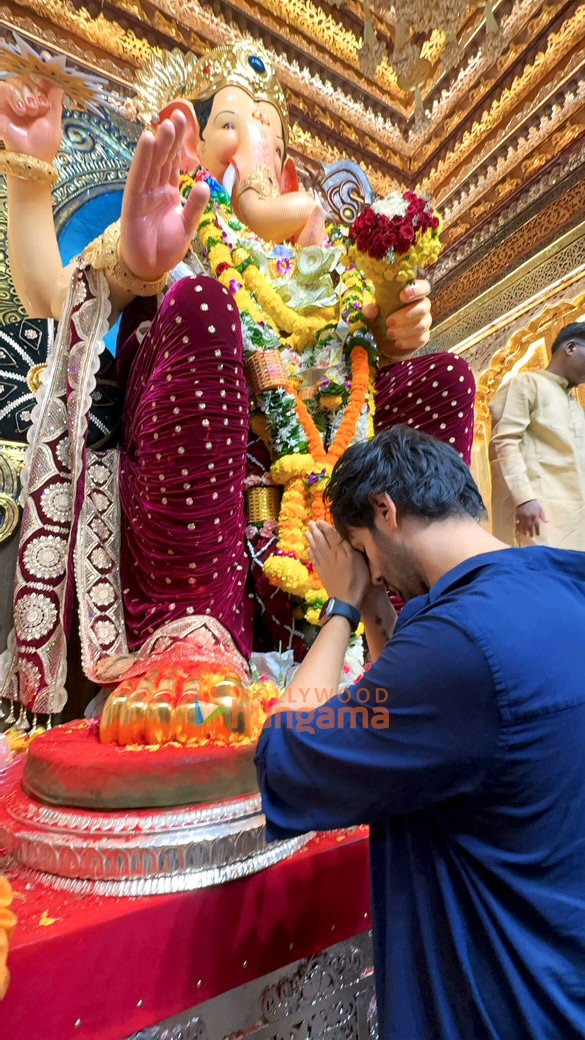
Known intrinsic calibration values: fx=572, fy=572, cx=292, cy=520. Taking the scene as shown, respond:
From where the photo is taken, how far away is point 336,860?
0.65 m

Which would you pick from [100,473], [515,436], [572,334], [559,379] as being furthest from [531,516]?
[100,473]

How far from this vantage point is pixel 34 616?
0.96 metres

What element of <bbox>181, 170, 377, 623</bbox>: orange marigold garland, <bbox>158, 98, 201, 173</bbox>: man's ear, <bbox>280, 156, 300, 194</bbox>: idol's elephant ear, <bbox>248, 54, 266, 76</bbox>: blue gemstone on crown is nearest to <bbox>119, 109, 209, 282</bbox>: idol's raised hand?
<bbox>181, 170, 377, 623</bbox>: orange marigold garland

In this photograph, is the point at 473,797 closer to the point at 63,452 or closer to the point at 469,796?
the point at 469,796

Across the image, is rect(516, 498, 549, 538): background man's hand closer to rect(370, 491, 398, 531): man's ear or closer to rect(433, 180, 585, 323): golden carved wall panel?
rect(370, 491, 398, 531): man's ear

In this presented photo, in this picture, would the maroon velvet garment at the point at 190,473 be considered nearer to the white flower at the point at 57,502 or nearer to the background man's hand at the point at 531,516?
the white flower at the point at 57,502

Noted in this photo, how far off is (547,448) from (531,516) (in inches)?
12.8

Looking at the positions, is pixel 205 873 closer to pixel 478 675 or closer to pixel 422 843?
pixel 422 843

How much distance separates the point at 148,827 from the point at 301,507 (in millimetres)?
654

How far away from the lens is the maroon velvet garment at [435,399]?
127cm

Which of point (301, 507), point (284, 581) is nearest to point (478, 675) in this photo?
point (284, 581)

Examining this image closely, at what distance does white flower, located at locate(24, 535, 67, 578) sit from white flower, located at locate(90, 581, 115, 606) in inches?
2.8

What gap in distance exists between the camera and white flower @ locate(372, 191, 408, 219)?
3.47 feet

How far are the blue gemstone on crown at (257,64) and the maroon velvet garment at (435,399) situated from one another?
100 cm
